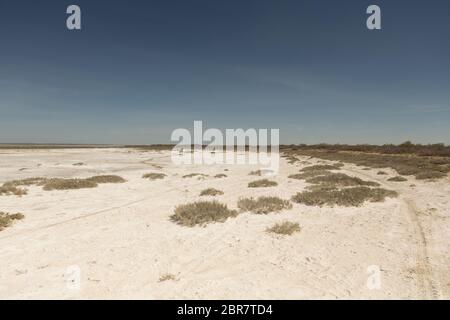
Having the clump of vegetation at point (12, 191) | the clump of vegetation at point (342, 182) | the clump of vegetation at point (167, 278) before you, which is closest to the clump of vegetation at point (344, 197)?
the clump of vegetation at point (342, 182)

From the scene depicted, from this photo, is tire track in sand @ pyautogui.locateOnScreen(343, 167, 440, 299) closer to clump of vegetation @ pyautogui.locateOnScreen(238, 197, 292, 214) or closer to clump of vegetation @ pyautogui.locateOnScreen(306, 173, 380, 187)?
clump of vegetation @ pyautogui.locateOnScreen(238, 197, 292, 214)

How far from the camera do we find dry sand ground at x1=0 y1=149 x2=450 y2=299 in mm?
5000

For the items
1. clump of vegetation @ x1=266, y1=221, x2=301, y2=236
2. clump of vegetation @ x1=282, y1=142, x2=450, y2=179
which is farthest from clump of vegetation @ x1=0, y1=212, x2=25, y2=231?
clump of vegetation @ x1=282, y1=142, x2=450, y2=179

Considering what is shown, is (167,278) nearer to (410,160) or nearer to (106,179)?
(106,179)

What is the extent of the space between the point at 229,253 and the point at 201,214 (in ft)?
9.97

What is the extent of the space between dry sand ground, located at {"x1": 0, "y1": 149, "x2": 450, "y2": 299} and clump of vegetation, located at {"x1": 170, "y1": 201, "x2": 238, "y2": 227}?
32 cm

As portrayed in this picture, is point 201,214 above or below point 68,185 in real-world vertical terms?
below

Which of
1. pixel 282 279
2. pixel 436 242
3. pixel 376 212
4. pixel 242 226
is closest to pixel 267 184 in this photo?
pixel 376 212

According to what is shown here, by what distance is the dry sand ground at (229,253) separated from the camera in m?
5.00

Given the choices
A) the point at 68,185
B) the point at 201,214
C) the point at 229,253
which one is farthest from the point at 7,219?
the point at 68,185

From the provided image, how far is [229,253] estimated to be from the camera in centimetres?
675
